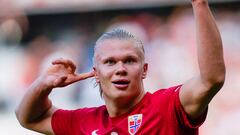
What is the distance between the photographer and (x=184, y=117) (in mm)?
3465

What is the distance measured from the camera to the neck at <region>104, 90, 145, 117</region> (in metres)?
3.76

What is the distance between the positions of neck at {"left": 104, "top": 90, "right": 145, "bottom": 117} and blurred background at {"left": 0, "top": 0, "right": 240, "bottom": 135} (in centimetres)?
442

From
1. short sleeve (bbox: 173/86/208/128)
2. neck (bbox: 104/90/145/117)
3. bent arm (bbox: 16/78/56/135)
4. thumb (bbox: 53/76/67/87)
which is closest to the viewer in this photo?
short sleeve (bbox: 173/86/208/128)

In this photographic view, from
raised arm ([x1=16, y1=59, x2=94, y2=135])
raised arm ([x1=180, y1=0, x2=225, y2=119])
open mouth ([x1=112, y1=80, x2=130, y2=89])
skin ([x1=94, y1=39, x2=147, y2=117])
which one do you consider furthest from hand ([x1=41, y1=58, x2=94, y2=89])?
raised arm ([x1=180, y1=0, x2=225, y2=119])

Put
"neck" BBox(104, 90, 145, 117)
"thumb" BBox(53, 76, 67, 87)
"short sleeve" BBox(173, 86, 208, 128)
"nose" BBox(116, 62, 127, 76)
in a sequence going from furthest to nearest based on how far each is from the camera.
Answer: "thumb" BBox(53, 76, 67, 87) → "neck" BBox(104, 90, 145, 117) → "nose" BBox(116, 62, 127, 76) → "short sleeve" BBox(173, 86, 208, 128)

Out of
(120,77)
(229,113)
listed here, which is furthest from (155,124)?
(229,113)

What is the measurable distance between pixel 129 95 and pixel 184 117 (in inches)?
15.1

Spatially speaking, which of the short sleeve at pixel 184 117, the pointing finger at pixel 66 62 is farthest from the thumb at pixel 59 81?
the short sleeve at pixel 184 117

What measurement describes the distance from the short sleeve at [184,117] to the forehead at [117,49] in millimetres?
381

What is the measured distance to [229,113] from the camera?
8.17m

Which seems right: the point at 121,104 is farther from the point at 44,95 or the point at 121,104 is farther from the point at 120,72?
the point at 44,95

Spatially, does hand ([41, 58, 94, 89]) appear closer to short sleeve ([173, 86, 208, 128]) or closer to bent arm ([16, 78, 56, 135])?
bent arm ([16, 78, 56, 135])

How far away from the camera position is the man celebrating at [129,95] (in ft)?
10.7

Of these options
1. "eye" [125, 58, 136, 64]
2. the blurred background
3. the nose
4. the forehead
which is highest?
the forehead
